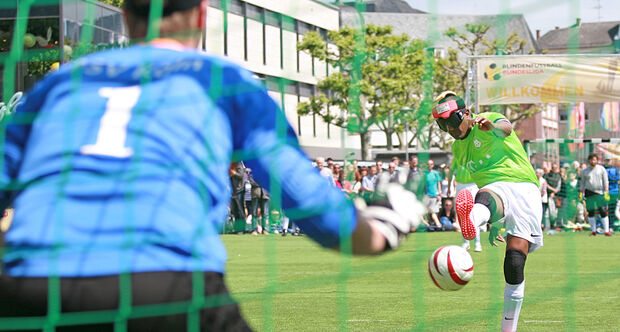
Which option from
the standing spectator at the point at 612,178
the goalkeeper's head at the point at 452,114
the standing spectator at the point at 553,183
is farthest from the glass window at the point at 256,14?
the standing spectator at the point at 553,183

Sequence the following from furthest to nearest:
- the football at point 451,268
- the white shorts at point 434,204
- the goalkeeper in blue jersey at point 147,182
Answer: the white shorts at point 434,204
the football at point 451,268
the goalkeeper in blue jersey at point 147,182

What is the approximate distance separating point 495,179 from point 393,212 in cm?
461

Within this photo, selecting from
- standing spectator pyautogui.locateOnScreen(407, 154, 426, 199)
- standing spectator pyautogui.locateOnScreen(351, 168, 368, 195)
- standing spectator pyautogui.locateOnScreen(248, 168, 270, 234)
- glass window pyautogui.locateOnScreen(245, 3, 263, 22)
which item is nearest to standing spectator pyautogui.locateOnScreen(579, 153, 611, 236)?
standing spectator pyautogui.locateOnScreen(351, 168, 368, 195)

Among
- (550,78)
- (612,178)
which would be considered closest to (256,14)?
(550,78)

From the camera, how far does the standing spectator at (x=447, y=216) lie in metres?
20.1

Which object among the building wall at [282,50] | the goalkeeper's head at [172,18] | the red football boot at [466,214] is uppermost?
the building wall at [282,50]

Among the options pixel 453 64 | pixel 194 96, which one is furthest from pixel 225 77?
pixel 453 64

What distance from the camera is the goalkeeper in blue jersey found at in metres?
1.73

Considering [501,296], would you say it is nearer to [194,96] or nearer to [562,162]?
[194,96]

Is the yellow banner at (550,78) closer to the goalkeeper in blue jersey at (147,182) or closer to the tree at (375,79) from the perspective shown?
the tree at (375,79)

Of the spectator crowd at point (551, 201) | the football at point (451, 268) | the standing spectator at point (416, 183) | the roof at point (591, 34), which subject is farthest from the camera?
the spectator crowd at point (551, 201)

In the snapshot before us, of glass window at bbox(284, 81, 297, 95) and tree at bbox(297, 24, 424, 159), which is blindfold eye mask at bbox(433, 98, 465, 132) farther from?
tree at bbox(297, 24, 424, 159)

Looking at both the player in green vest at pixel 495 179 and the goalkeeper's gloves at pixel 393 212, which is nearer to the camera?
the goalkeeper's gloves at pixel 393 212

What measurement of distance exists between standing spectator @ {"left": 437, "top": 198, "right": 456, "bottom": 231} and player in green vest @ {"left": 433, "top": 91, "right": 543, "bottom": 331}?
1347 cm
